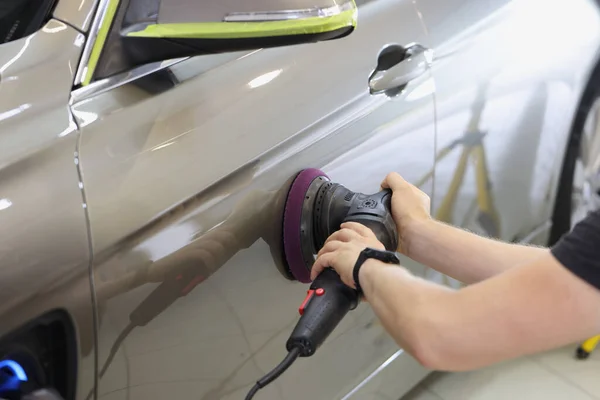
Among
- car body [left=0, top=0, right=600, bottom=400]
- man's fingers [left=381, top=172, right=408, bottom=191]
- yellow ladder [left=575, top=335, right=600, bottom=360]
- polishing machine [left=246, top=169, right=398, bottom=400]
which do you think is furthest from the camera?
yellow ladder [left=575, top=335, right=600, bottom=360]

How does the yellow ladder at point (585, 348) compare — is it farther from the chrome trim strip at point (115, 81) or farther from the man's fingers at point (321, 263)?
the chrome trim strip at point (115, 81)

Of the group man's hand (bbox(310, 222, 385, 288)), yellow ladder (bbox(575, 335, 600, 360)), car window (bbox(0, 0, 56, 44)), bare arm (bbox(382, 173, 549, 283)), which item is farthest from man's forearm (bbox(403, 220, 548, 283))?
yellow ladder (bbox(575, 335, 600, 360))

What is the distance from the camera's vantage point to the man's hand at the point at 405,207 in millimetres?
1233

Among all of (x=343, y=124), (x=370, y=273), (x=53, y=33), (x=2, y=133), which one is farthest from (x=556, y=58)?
(x=2, y=133)

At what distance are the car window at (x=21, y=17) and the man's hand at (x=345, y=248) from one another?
570 millimetres

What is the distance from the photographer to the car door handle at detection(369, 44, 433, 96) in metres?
1.32

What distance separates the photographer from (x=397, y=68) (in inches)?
52.9

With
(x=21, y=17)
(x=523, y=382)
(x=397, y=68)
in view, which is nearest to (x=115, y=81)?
(x=21, y=17)

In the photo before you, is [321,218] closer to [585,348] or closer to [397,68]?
[397,68]

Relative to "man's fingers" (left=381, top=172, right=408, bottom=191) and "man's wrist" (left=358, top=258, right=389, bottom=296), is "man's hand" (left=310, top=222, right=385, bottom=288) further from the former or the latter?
"man's fingers" (left=381, top=172, right=408, bottom=191)

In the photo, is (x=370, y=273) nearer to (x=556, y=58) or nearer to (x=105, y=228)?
(x=105, y=228)

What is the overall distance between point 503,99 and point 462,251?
0.54 m

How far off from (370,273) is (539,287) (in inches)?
10.7

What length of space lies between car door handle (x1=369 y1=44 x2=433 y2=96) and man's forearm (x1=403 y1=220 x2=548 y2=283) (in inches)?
11.6
